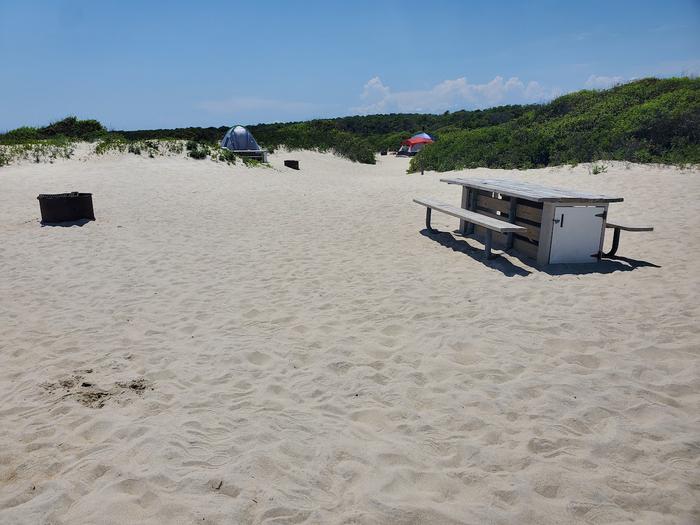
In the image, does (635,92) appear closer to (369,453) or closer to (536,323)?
(536,323)

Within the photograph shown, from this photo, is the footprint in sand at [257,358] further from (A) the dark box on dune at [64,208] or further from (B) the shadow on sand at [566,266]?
(A) the dark box on dune at [64,208]

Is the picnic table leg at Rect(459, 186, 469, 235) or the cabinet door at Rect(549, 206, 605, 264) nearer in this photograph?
the cabinet door at Rect(549, 206, 605, 264)

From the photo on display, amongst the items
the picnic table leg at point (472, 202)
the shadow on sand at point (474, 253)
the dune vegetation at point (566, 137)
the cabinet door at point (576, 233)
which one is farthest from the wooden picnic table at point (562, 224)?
the dune vegetation at point (566, 137)

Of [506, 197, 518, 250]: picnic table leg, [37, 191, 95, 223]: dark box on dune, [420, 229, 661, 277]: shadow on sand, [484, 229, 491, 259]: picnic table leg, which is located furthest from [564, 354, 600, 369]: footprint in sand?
[37, 191, 95, 223]: dark box on dune

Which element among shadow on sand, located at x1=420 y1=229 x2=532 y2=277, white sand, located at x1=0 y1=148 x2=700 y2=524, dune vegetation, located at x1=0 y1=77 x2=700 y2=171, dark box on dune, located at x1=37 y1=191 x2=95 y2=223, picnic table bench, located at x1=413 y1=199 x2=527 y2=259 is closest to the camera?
white sand, located at x1=0 y1=148 x2=700 y2=524

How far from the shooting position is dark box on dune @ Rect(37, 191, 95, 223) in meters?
8.53

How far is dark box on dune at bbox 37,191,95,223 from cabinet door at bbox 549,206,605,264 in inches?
317

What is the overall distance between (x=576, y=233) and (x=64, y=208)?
8.53m

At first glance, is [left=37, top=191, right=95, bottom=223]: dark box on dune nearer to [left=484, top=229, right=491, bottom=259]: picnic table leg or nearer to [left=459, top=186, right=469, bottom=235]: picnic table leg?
[left=459, top=186, right=469, bottom=235]: picnic table leg

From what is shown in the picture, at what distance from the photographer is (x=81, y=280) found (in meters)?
5.84

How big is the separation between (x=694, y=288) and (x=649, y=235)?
9.31 feet

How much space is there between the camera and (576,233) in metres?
6.52

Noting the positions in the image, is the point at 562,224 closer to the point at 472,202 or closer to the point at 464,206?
the point at 472,202

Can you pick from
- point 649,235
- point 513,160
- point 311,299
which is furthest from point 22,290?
point 513,160
